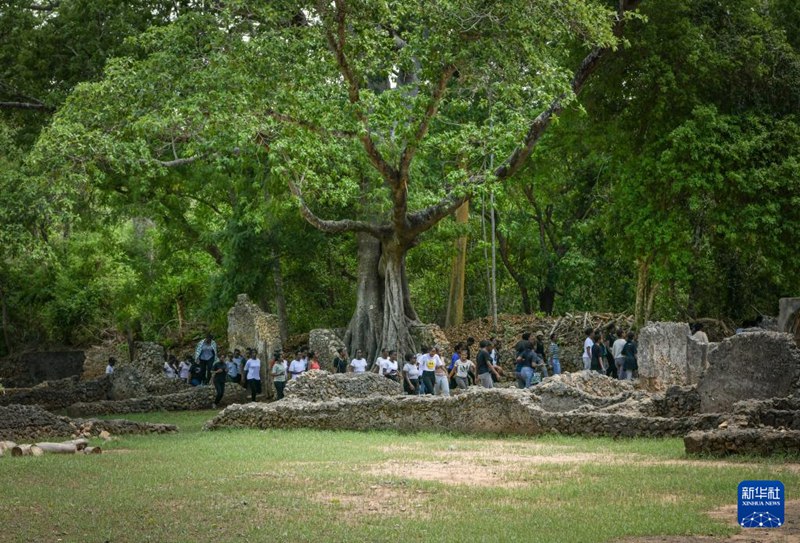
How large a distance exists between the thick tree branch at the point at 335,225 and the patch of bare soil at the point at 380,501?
41.0 feet

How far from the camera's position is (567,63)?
86.6 ft

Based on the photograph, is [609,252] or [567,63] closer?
[567,63]

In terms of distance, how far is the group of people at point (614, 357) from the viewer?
2347cm

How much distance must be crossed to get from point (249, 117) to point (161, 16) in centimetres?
588

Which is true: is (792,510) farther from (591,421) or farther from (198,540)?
(591,421)

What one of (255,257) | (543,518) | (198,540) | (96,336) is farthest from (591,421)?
(96,336)

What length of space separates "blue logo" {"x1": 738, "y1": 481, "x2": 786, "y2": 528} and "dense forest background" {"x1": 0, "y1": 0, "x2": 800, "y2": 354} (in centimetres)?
1219

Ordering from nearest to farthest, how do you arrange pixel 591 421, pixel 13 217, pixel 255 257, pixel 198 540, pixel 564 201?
pixel 198 540 < pixel 591 421 < pixel 13 217 < pixel 255 257 < pixel 564 201

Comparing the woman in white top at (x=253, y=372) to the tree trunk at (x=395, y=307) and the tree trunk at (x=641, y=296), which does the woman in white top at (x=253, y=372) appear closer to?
the tree trunk at (x=395, y=307)

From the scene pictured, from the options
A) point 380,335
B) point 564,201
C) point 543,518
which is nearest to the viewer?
point 543,518

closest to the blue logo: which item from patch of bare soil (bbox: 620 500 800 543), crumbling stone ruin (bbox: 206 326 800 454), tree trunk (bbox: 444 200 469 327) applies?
patch of bare soil (bbox: 620 500 800 543)

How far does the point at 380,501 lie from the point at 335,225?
1473 cm

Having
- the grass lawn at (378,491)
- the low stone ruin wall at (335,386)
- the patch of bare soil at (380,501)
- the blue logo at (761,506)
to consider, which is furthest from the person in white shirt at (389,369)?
the blue logo at (761,506)

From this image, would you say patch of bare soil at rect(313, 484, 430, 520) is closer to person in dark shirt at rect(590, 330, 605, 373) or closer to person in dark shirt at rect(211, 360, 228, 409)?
person in dark shirt at rect(590, 330, 605, 373)
